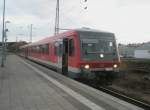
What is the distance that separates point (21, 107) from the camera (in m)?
9.69

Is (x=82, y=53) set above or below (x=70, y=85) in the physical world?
above

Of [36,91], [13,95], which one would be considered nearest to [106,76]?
[36,91]

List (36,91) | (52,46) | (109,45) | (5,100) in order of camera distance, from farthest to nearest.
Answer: (52,46)
(109,45)
(36,91)
(5,100)

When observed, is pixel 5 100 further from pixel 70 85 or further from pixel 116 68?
pixel 116 68

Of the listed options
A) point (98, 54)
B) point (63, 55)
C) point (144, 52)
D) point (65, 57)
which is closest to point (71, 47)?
point (98, 54)

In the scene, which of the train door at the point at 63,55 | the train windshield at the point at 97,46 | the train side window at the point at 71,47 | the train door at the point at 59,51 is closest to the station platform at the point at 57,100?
the train windshield at the point at 97,46

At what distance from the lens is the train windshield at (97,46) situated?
17828 millimetres

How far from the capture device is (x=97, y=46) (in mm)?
18109

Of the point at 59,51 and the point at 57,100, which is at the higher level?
the point at 59,51

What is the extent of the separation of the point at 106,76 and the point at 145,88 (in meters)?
2.37

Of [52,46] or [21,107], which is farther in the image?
[52,46]

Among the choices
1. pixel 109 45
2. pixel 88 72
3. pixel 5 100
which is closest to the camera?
pixel 5 100

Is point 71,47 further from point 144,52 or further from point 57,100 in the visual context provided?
point 144,52

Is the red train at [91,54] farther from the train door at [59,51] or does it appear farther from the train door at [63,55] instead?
the train door at [59,51]
